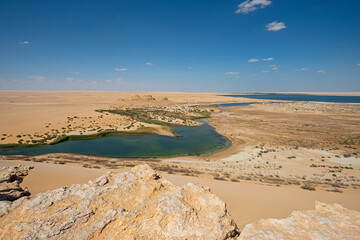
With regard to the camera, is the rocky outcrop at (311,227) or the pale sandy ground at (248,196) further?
the pale sandy ground at (248,196)

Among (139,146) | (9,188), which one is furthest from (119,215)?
(139,146)

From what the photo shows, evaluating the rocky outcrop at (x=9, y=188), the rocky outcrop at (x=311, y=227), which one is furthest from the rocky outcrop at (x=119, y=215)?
the rocky outcrop at (x=311, y=227)

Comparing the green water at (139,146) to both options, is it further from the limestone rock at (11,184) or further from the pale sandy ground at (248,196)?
the limestone rock at (11,184)

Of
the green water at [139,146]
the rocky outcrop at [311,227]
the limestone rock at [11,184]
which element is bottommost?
the green water at [139,146]

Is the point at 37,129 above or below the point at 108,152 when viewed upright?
above

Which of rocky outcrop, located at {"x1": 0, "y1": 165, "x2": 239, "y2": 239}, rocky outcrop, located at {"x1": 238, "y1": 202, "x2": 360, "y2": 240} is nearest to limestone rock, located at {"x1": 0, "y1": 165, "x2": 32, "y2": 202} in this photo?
rocky outcrop, located at {"x1": 0, "y1": 165, "x2": 239, "y2": 239}

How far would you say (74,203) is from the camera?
4684 millimetres

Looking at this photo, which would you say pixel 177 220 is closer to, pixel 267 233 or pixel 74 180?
pixel 267 233

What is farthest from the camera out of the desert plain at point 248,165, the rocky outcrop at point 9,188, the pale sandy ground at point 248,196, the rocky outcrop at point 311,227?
the desert plain at point 248,165

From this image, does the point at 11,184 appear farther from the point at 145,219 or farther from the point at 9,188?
the point at 145,219

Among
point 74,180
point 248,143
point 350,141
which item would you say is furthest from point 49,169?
point 350,141

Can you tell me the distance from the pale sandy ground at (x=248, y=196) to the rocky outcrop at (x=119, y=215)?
2.59 metres

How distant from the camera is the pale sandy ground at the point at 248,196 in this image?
6965 mm

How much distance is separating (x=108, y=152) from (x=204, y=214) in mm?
18032
